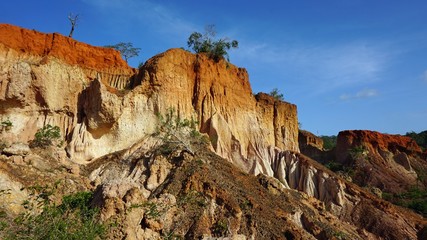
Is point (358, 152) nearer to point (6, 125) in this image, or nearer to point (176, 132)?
point (176, 132)

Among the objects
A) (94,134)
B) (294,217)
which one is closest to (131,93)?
(94,134)

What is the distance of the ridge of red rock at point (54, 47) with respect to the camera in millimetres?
29406

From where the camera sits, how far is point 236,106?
36.2 metres

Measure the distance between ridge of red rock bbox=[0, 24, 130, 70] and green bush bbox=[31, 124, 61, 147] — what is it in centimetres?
578

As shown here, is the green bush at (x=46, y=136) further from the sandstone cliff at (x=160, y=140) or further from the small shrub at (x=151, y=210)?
the small shrub at (x=151, y=210)

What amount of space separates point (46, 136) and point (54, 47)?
783cm

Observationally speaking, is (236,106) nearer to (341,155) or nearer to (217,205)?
(217,205)

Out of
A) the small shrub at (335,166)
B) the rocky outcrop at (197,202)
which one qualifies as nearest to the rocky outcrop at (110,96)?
the rocky outcrop at (197,202)

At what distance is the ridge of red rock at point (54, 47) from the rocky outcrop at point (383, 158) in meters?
28.6

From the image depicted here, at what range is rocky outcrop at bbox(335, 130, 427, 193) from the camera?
43031 millimetres

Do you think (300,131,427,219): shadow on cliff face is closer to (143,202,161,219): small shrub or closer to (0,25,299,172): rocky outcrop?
(0,25,299,172): rocky outcrop

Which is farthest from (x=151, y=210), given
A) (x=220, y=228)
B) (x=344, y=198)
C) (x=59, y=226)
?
(x=344, y=198)

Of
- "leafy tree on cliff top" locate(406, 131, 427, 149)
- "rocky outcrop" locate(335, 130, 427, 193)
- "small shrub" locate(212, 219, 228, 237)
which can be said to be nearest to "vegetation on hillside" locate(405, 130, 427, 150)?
"leafy tree on cliff top" locate(406, 131, 427, 149)

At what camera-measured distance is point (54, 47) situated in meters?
30.1
